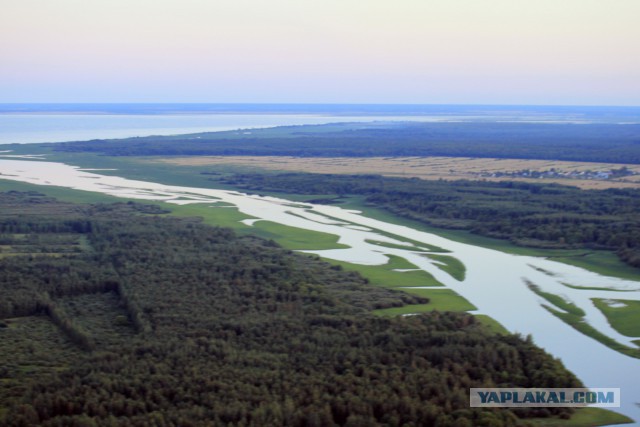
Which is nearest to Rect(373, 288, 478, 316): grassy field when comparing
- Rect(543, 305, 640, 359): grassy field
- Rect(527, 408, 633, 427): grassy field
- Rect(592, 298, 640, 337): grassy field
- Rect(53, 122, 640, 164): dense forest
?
Rect(543, 305, 640, 359): grassy field

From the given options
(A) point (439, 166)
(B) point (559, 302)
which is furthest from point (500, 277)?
(A) point (439, 166)

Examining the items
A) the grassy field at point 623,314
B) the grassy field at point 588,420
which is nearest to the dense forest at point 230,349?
the grassy field at point 588,420

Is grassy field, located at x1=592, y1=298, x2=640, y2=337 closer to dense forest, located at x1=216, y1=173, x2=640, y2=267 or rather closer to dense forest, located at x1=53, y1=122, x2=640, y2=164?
dense forest, located at x1=216, y1=173, x2=640, y2=267

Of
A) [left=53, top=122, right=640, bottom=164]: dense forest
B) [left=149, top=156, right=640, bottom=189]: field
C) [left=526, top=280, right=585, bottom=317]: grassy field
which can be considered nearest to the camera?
[left=526, top=280, right=585, bottom=317]: grassy field

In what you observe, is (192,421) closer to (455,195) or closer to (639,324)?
(639,324)

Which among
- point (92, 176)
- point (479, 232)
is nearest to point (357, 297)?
point (479, 232)
